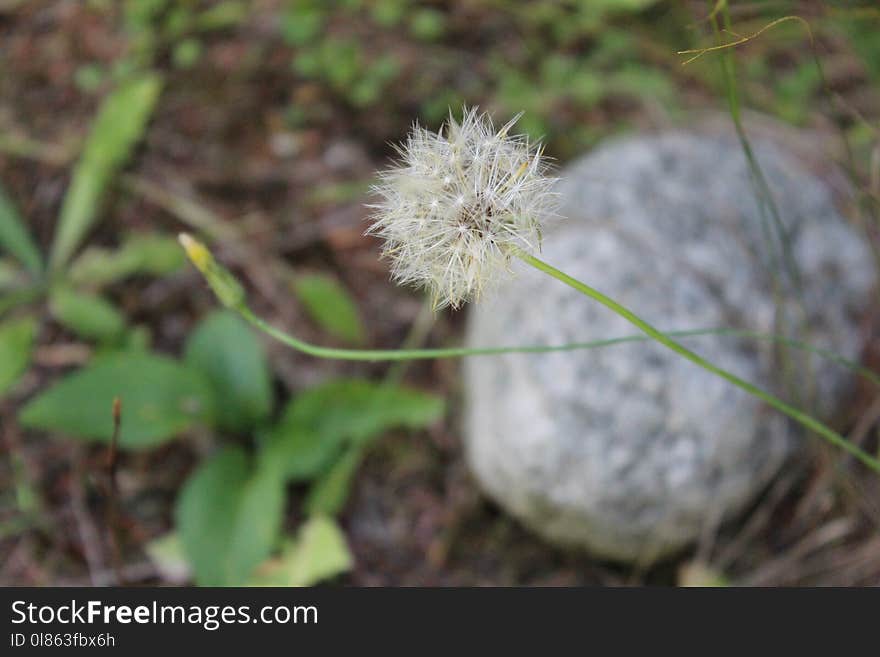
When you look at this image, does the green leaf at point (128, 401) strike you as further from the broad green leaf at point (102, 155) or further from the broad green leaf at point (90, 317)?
the broad green leaf at point (102, 155)

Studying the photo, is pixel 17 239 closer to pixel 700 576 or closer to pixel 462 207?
pixel 462 207

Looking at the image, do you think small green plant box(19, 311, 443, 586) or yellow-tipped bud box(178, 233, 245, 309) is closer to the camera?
Result: yellow-tipped bud box(178, 233, 245, 309)

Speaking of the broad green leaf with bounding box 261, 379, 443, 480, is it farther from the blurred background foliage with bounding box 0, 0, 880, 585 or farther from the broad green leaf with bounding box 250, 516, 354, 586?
the broad green leaf with bounding box 250, 516, 354, 586

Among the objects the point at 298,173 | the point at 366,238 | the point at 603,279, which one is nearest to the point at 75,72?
the point at 298,173

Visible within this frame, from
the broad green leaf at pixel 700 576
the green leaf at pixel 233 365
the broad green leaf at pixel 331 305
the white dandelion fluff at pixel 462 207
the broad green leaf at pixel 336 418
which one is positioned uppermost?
the broad green leaf at pixel 331 305

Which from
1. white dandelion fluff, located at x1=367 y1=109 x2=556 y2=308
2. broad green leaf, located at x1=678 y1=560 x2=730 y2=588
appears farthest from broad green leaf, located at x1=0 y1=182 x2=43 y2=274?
broad green leaf, located at x1=678 y1=560 x2=730 y2=588

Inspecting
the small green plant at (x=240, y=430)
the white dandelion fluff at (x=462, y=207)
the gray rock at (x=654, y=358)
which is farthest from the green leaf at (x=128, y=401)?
the white dandelion fluff at (x=462, y=207)

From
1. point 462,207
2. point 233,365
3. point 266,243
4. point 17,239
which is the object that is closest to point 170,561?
point 233,365
